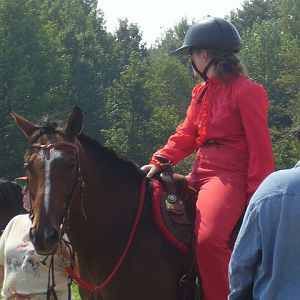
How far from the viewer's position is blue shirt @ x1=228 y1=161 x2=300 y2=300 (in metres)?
2.62

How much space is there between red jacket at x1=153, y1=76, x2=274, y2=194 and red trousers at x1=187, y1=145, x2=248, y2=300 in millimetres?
89

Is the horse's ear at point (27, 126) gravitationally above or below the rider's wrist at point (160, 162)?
above

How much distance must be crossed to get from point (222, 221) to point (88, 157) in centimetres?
102

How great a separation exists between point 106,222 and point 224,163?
94 cm

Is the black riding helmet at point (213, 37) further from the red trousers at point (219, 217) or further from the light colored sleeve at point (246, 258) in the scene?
the light colored sleeve at point (246, 258)

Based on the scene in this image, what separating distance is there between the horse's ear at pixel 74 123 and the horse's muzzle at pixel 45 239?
74cm

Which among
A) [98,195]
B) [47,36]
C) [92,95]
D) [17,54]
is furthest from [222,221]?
[92,95]

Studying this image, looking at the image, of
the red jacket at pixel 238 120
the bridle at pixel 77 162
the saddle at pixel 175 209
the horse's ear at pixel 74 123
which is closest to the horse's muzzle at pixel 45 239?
the bridle at pixel 77 162

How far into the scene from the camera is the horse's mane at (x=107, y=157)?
4.68 meters

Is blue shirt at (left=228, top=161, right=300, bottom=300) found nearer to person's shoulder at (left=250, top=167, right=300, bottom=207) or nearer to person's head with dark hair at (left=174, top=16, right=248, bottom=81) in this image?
person's shoulder at (left=250, top=167, right=300, bottom=207)

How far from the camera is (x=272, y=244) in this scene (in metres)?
2.66

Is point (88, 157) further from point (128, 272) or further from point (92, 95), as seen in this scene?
point (92, 95)

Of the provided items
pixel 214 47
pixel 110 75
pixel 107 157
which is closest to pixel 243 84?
pixel 214 47

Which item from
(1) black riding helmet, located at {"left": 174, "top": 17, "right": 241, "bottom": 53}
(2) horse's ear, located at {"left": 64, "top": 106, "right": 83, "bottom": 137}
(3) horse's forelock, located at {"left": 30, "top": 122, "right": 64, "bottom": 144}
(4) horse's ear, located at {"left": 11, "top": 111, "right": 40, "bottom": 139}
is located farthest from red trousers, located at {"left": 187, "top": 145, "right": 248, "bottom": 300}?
(4) horse's ear, located at {"left": 11, "top": 111, "right": 40, "bottom": 139}
